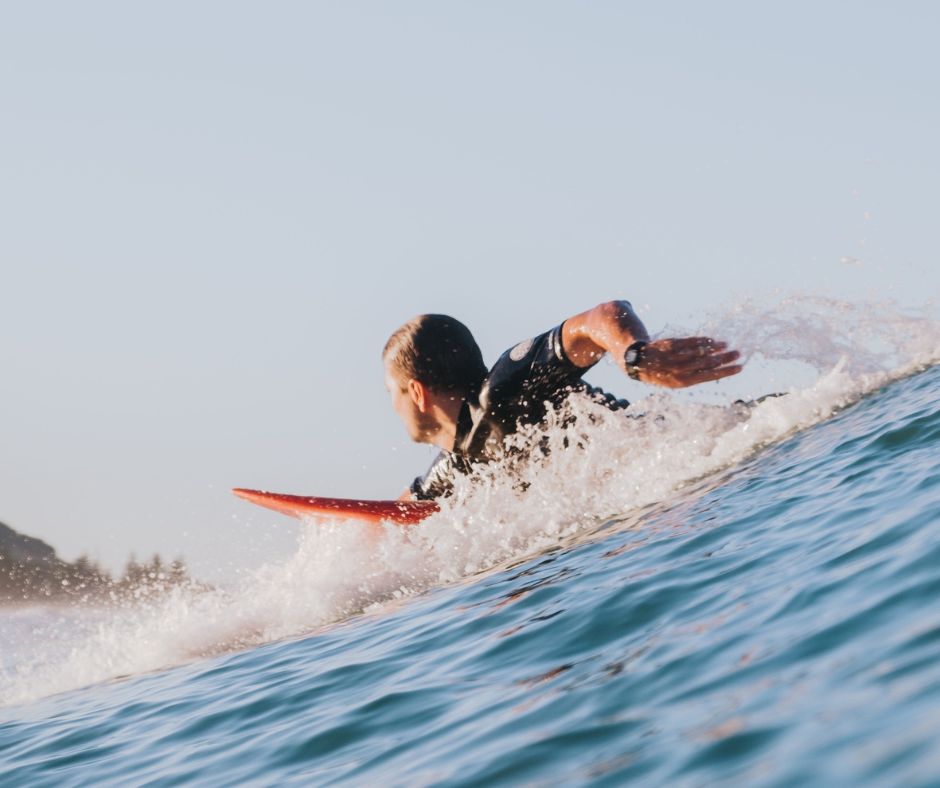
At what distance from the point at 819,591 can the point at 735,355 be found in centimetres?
216

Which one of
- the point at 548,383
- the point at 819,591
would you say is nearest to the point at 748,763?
the point at 819,591

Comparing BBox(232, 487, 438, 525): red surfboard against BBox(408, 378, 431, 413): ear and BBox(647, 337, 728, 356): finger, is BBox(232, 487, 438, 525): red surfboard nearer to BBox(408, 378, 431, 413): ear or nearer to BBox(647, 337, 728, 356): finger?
BBox(408, 378, 431, 413): ear

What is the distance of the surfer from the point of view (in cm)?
677

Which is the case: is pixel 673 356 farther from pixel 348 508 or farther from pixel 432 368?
pixel 348 508

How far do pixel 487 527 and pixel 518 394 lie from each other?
97 centimetres

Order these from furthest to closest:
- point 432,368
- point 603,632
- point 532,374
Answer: point 432,368, point 532,374, point 603,632

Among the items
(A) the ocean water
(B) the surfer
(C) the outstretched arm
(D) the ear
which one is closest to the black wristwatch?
(C) the outstretched arm

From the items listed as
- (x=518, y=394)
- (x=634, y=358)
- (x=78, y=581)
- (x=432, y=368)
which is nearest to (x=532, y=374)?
(x=518, y=394)

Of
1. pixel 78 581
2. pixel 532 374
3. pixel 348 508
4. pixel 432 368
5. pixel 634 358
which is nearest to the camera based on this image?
pixel 634 358

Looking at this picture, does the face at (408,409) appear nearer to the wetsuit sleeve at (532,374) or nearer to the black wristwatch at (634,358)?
the wetsuit sleeve at (532,374)

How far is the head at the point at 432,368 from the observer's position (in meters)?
7.28

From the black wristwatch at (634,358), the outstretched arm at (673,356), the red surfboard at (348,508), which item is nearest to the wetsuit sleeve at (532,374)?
the outstretched arm at (673,356)

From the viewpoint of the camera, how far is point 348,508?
828 centimetres

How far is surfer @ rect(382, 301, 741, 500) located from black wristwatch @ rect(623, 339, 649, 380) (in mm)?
217
